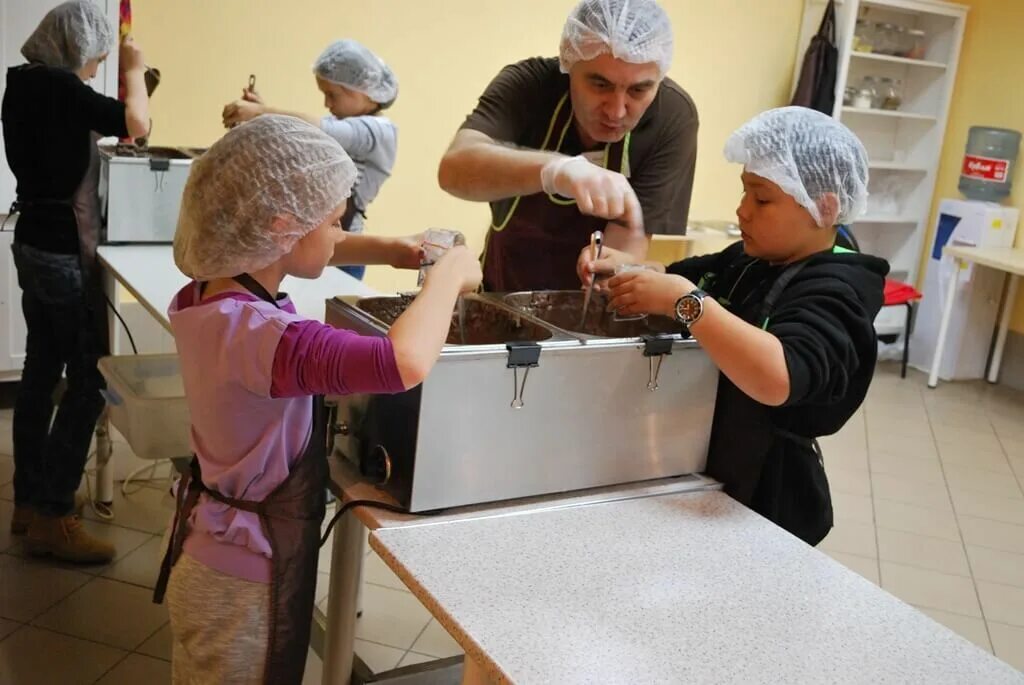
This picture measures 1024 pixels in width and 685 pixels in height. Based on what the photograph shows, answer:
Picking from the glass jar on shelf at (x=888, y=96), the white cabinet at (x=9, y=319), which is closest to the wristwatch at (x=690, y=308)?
the white cabinet at (x=9, y=319)

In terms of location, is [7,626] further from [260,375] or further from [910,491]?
[910,491]

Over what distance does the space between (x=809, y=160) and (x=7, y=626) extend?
1.96 m

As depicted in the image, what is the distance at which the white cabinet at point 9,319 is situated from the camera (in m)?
3.01

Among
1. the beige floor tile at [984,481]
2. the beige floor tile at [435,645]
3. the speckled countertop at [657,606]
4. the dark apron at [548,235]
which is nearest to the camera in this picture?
the speckled countertop at [657,606]

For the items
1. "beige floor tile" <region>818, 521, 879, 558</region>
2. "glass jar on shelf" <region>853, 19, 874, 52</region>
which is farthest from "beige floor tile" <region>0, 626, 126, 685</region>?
"glass jar on shelf" <region>853, 19, 874, 52</region>

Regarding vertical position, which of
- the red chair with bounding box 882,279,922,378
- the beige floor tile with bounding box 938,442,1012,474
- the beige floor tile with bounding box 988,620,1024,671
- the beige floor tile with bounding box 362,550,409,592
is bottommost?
the beige floor tile with bounding box 362,550,409,592

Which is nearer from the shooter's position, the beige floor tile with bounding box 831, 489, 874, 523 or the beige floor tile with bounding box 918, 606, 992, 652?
the beige floor tile with bounding box 918, 606, 992, 652

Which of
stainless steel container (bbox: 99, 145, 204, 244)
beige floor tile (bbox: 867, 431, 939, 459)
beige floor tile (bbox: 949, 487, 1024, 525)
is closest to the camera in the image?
stainless steel container (bbox: 99, 145, 204, 244)

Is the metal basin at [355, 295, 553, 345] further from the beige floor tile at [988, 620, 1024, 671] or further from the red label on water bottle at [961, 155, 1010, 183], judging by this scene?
the red label on water bottle at [961, 155, 1010, 183]

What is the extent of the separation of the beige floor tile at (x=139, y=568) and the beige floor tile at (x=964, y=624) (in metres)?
1.99

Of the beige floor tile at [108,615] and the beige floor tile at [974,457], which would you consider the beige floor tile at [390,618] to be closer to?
the beige floor tile at [108,615]

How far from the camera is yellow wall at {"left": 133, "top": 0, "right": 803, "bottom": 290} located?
3.65m

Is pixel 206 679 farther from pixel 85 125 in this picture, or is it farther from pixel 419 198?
pixel 419 198

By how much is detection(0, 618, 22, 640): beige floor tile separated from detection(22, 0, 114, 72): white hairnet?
4.23ft
